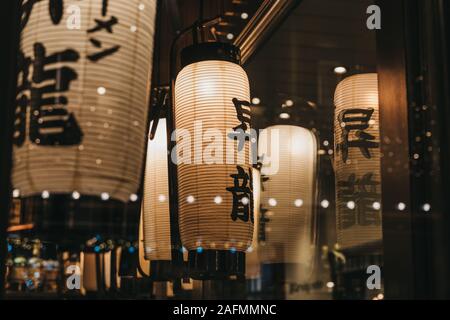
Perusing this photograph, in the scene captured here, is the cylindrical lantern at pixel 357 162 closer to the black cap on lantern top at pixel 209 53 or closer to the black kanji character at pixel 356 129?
the black kanji character at pixel 356 129

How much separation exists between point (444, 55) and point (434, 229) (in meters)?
0.62

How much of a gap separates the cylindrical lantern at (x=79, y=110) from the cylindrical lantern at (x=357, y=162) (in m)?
1.05

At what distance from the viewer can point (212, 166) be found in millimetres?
2764

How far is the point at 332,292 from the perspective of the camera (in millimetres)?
2549

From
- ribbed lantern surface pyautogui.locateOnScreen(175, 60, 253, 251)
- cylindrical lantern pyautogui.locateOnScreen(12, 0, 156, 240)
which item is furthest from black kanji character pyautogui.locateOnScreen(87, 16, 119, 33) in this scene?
ribbed lantern surface pyautogui.locateOnScreen(175, 60, 253, 251)

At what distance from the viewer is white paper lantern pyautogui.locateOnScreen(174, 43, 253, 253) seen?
2779 mm

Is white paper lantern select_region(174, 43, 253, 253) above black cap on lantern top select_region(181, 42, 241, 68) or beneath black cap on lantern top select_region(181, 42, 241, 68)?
beneath

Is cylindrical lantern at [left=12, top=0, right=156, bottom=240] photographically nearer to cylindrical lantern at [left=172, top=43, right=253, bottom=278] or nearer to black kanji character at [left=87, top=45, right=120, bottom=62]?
black kanji character at [left=87, top=45, right=120, bottom=62]

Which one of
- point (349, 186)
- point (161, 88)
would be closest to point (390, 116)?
point (349, 186)

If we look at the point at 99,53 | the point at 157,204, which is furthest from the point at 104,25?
the point at 157,204

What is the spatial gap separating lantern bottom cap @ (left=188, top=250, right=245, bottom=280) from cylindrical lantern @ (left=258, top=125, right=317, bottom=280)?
0.53 feet

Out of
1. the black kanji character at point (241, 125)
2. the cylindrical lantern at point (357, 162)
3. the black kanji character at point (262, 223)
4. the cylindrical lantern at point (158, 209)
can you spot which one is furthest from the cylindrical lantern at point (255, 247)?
the cylindrical lantern at point (158, 209)
